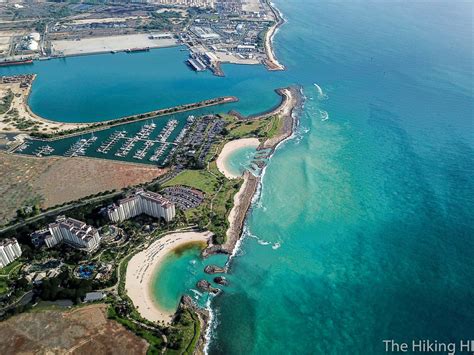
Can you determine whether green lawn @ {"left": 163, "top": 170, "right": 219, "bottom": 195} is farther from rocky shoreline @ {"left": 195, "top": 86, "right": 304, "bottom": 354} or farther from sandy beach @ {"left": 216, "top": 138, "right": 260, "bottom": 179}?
rocky shoreline @ {"left": 195, "top": 86, "right": 304, "bottom": 354}

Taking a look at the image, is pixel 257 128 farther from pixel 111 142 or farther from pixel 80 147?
pixel 80 147

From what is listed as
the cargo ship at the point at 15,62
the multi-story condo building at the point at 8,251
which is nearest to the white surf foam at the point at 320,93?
the multi-story condo building at the point at 8,251

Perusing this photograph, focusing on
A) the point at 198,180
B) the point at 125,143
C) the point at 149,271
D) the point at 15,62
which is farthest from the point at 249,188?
the point at 15,62

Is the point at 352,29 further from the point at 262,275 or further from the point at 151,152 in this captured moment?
the point at 262,275

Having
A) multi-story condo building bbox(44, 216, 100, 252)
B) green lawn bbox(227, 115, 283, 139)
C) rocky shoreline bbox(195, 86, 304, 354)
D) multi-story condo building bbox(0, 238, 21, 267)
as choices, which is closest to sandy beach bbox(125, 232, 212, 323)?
rocky shoreline bbox(195, 86, 304, 354)

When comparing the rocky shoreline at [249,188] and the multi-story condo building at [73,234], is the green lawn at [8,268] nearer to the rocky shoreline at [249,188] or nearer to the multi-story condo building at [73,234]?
→ the multi-story condo building at [73,234]
